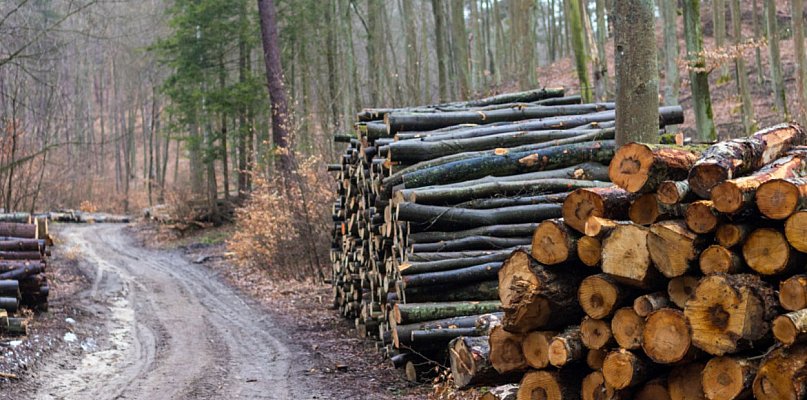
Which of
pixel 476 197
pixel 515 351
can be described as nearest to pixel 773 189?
pixel 515 351

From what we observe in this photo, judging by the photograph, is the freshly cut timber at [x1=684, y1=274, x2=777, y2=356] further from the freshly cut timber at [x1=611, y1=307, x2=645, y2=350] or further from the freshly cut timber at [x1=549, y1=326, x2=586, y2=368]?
the freshly cut timber at [x1=549, y1=326, x2=586, y2=368]

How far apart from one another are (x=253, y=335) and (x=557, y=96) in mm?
6021

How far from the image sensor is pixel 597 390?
5.02 m

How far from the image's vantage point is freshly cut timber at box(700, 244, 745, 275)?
14.7 feet

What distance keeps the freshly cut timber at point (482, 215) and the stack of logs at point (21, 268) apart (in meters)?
5.89

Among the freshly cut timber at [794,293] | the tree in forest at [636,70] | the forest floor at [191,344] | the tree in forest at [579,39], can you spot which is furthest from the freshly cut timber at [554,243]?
the tree in forest at [579,39]

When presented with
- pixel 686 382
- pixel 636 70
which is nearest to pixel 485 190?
pixel 636 70

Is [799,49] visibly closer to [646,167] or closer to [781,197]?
[646,167]

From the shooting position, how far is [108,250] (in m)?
24.9

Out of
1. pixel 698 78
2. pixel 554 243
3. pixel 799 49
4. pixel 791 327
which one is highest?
pixel 799 49

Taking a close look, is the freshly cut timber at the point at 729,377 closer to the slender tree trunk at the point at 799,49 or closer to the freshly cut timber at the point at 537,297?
the freshly cut timber at the point at 537,297

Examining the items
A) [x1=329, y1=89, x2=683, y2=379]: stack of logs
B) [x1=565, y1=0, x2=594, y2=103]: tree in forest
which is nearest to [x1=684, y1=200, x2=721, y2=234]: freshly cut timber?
[x1=329, y1=89, x2=683, y2=379]: stack of logs

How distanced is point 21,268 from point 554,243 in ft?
32.7

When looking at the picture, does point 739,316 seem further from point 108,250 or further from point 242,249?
point 108,250
